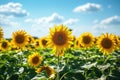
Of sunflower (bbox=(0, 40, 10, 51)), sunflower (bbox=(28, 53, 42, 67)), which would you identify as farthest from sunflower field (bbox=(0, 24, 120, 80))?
sunflower (bbox=(0, 40, 10, 51))

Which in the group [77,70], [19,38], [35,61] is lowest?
[35,61]

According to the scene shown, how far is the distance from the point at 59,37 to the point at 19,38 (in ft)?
14.0

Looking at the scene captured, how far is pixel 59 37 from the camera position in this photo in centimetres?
629

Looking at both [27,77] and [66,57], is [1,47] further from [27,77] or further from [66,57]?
[27,77]

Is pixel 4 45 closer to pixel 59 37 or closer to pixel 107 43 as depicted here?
pixel 107 43

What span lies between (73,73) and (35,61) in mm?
4580

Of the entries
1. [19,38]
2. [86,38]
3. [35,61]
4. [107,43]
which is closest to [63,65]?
[107,43]

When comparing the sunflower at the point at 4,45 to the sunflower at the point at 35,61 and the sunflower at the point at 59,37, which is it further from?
the sunflower at the point at 59,37

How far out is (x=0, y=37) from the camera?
10.8 metres

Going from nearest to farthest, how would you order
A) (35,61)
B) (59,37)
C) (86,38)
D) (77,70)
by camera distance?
(77,70) < (59,37) < (35,61) < (86,38)

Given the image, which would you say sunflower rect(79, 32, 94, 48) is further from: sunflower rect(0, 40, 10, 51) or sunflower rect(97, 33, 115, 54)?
sunflower rect(0, 40, 10, 51)

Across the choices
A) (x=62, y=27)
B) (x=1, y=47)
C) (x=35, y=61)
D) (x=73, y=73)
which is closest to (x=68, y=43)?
(x=62, y=27)

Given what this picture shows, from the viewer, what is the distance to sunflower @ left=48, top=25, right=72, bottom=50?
6211 millimetres

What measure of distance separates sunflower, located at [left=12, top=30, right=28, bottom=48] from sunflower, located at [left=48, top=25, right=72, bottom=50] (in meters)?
4.11
